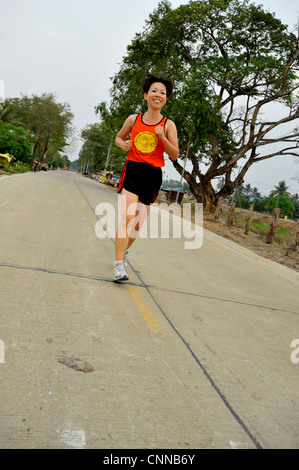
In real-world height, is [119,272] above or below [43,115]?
below

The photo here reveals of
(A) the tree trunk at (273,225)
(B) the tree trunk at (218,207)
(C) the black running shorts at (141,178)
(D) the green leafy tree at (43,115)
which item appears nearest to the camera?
(C) the black running shorts at (141,178)

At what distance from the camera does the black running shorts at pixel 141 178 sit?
3.77 metres

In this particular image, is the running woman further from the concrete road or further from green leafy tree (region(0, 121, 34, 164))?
green leafy tree (region(0, 121, 34, 164))

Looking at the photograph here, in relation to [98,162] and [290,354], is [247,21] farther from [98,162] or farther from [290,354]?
[98,162]

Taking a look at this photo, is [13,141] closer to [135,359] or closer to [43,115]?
[43,115]

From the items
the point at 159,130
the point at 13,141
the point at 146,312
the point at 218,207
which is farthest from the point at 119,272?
the point at 13,141

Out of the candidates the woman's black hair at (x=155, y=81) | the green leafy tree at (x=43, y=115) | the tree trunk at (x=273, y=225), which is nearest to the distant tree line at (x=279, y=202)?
the green leafy tree at (x=43, y=115)

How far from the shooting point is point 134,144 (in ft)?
12.4

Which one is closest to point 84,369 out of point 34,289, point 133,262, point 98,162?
point 34,289

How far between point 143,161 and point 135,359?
84.1 inches

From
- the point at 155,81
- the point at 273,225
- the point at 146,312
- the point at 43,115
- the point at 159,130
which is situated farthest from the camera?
the point at 43,115

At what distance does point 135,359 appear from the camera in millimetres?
2180

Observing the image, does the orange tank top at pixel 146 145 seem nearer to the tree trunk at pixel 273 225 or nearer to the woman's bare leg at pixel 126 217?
the woman's bare leg at pixel 126 217

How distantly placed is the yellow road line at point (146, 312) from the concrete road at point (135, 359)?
11 mm
